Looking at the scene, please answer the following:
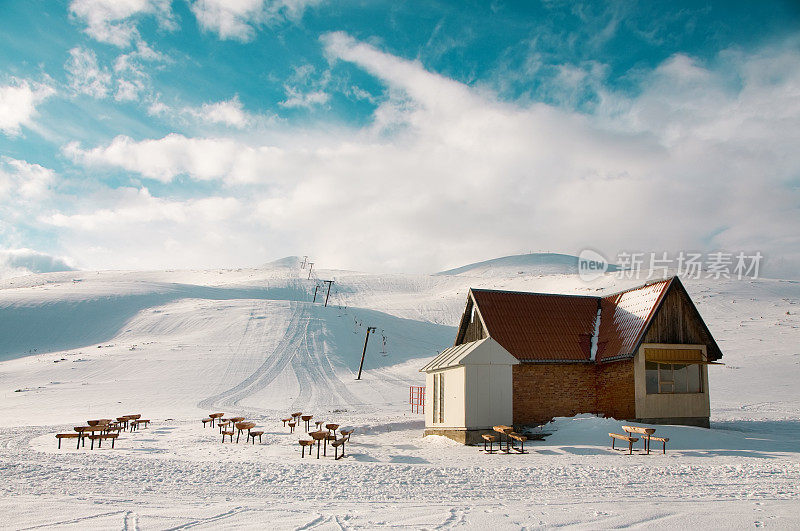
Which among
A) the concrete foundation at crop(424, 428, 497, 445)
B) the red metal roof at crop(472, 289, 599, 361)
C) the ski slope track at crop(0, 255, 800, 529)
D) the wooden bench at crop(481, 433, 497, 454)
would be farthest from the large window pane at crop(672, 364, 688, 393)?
the wooden bench at crop(481, 433, 497, 454)

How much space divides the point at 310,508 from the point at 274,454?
23.7ft

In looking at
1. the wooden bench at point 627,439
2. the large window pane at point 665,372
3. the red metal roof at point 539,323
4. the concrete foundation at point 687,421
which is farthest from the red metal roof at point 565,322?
the wooden bench at point 627,439

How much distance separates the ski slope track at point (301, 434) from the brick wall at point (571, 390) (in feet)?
2.85

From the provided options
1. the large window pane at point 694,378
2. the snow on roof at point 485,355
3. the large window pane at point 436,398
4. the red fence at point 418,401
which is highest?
the snow on roof at point 485,355

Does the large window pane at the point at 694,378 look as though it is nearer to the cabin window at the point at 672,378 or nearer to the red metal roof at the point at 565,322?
the cabin window at the point at 672,378

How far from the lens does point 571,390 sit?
21.7 m

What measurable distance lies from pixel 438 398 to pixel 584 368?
5859 millimetres

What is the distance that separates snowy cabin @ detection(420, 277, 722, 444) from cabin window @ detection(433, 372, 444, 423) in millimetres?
38

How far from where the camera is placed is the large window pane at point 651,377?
69.6 feet

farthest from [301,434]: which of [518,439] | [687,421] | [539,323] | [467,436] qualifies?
[687,421]

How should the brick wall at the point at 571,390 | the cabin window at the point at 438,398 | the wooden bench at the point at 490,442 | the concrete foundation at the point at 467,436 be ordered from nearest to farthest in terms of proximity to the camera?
the wooden bench at the point at 490,442 → the concrete foundation at the point at 467,436 → the brick wall at the point at 571,390 → the cabin window at the point at 438,398

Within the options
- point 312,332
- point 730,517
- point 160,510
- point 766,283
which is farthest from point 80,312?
point 766,283

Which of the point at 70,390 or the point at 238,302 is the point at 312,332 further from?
the point at 70,390

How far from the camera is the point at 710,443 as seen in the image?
57.3 feet
